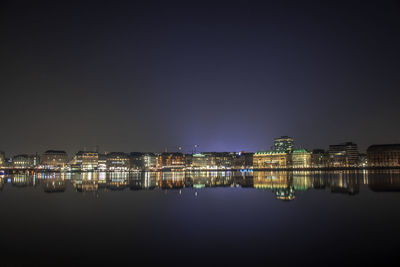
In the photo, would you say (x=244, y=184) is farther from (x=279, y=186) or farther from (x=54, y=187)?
(x=54, y=187)

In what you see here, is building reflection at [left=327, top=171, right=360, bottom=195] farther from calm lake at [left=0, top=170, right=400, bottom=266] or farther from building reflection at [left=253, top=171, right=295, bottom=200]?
calm lake at [left=0, top=170, right=400, bottom=266]

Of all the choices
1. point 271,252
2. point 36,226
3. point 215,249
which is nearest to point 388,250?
point 271,252

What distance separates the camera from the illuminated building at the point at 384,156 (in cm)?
16250

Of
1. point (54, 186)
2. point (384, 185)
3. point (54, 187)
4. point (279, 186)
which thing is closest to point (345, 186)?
point (384, 185)

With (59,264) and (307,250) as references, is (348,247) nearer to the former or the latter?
(307,250)

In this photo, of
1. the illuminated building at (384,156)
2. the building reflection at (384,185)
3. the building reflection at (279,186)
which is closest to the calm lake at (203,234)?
the building reflection at (279,186)

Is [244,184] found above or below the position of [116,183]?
above

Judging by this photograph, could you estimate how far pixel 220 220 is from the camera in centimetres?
1930

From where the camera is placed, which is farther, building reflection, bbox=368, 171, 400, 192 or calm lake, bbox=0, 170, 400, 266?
building reflection, bbox=368, 171, 400, 192

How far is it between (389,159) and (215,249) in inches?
7118

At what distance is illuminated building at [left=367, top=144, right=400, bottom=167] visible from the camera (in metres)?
162

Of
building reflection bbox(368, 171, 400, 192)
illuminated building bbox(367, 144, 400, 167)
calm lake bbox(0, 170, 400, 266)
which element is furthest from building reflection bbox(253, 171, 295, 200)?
illuminated building bbox(367, 144, 400, 167)

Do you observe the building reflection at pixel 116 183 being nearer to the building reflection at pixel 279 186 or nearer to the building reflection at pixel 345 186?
the building reflection at pixel 279 186

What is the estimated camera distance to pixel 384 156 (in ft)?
544
